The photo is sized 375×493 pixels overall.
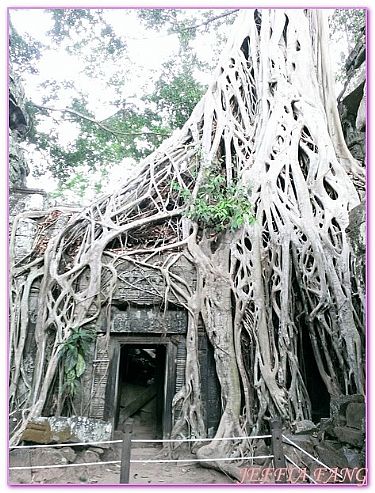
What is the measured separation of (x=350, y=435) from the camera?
266 cm

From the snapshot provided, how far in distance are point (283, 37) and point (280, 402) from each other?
17.1 feet

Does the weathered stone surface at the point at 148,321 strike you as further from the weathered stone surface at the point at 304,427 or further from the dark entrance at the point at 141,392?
the weathered stone surface at the point at 304,427

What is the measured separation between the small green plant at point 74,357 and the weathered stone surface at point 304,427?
2.15m

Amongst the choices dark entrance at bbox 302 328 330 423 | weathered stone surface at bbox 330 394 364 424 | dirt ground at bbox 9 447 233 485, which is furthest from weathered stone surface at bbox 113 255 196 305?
weathered stone surface at bbox 330 394 364 424

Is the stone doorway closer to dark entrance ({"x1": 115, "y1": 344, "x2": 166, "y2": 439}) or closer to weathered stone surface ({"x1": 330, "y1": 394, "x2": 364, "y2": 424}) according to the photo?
dark entrance ({"x1": 115, "y1": 344, "x2": 166, "y2": 439})

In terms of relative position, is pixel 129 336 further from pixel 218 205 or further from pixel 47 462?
pixel 218 205

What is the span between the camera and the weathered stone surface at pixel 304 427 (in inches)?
131

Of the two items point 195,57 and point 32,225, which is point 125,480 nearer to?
Result: point 32,225

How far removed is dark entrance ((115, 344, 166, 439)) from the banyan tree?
40.5 inches

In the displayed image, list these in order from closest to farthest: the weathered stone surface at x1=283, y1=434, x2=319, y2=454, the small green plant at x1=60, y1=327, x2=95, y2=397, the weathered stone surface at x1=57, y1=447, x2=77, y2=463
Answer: the weathered stone surface at x1=283, y1=434, x2=319, y2=454 → the weathered stone surface at x1=57, y1=447, x2=77, y2=463 → the small green plant at x1=60, y1=327, x2=95, y2=397

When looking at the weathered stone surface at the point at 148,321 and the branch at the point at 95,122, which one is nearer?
the weathered stone surface at the point at 148,321

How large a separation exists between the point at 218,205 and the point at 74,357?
2329 millimetres

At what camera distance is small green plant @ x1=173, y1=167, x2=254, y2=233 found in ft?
14.6

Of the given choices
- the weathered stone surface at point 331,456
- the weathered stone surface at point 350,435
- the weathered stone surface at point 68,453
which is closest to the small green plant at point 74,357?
the weathered stone surface at point 68,453
